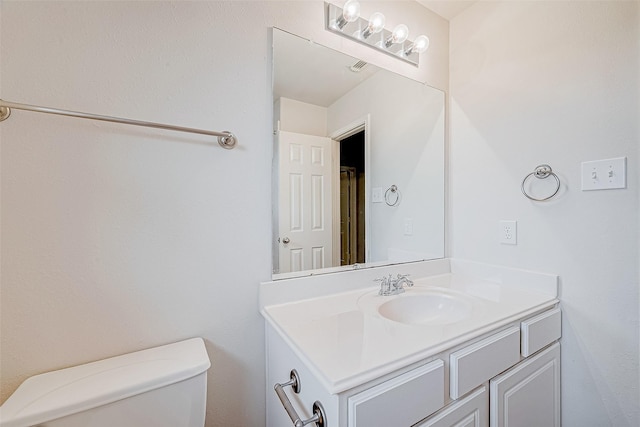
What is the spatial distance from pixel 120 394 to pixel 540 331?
1.41 m

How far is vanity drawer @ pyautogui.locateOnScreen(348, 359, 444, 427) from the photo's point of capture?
610mm

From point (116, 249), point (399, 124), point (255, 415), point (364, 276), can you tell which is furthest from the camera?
point (399, 124)

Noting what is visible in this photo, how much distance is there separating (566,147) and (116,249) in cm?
173

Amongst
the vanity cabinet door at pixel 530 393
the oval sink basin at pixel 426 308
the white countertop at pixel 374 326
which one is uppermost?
the white countertop at pixel 374 326

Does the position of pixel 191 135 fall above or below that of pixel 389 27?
below

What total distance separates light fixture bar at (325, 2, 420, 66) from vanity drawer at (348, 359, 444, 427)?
134 centimetres

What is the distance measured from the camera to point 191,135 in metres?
0.91

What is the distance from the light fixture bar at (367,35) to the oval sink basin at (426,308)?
47.3 inches

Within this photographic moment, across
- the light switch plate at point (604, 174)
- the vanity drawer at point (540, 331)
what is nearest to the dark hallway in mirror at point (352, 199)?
the vanity drawer at point (540, 331)

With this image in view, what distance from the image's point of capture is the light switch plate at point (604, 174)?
38.8 inches

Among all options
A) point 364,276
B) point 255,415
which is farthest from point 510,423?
point 255,415

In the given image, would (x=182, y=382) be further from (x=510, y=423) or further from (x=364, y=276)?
(x=510, y=423)

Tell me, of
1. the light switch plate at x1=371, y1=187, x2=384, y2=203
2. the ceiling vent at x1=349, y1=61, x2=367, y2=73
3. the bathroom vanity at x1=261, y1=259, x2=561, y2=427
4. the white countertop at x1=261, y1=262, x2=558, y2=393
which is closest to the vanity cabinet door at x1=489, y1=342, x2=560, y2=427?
the bathroom vanity at x1=261, y1=259, x2=561, y2=427

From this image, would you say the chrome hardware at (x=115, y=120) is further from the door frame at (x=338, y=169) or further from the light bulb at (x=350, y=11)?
the light bulb at (x=350, y=11)
